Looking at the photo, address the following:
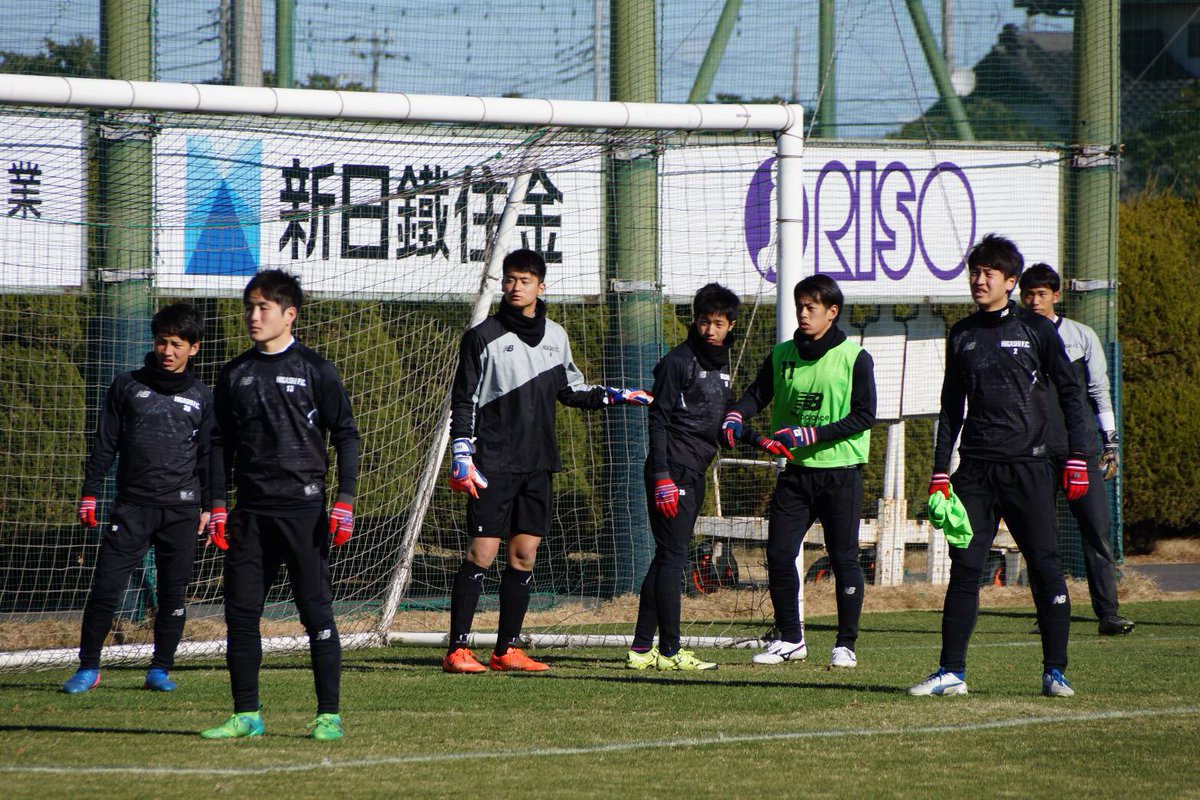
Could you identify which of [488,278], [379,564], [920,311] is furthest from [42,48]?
[920,311]

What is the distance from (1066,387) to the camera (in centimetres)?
636

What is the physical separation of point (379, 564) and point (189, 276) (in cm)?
237

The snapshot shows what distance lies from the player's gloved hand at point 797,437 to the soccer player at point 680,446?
5 cm

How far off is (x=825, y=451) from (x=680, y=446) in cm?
75

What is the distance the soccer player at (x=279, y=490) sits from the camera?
5.47m

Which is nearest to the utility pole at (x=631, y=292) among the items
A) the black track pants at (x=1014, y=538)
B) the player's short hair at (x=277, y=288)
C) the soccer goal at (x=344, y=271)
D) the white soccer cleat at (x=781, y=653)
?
the soccer goal at (x=344, y=271)

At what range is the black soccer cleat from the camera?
9.02 meters

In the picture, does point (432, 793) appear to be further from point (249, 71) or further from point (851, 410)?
point (249, 71)

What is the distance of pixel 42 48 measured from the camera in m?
10.1

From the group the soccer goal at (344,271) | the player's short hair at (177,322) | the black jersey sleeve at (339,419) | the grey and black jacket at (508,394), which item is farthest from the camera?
the soccer goal at (344,271)

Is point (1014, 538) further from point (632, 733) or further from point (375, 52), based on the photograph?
point (375, 52)

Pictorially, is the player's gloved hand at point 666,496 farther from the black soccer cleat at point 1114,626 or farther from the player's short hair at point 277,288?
the black soccer cleat at point 1114,626

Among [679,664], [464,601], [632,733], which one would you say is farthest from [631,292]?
[632,733]

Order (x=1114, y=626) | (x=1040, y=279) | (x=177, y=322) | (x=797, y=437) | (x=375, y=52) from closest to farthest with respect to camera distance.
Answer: (x=177, y=322)
(x=797, y=437)
(x=1040, y=279)
(x=1114, y=626)
(x=375, y=52)
